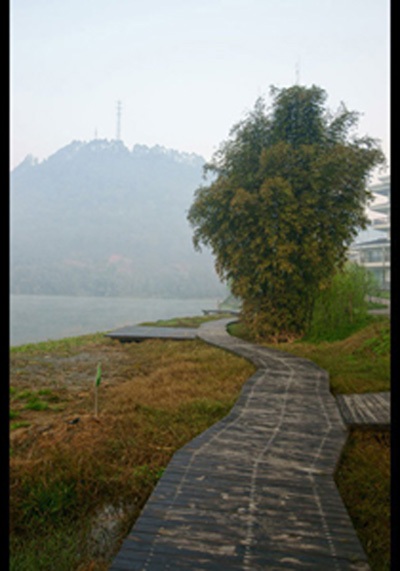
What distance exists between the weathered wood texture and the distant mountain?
3386 inches

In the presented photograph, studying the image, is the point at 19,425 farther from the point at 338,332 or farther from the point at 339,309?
the point at 339,309

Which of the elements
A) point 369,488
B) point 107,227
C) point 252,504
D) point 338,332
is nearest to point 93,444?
point 252,504

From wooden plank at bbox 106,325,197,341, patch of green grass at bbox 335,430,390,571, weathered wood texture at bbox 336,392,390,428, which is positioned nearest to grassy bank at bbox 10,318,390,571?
patch of green grass at bbox 335,430,390,571

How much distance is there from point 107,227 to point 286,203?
146 metres

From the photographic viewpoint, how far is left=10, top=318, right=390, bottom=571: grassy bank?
2.48 meters

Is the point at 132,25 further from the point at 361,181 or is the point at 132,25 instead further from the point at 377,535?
the point at 361,181

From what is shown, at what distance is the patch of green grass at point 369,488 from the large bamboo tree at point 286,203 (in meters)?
5.90

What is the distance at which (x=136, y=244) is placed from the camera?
136 m

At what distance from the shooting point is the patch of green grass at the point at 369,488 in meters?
2.37

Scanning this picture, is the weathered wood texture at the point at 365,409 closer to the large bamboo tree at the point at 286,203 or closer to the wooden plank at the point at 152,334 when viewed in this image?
the large bamboo tree at the point at 286,203

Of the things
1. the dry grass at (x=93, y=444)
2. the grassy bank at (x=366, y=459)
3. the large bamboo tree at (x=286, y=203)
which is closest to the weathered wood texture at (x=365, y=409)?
the grassy bank at (x=366, y=459)

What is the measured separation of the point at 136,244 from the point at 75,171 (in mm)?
73157

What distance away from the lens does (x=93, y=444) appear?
367 cm

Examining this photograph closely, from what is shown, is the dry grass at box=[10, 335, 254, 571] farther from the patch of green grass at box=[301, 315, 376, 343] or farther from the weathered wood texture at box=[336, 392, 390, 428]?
the patch of green grass at box=[301, 315, 376, 343]
